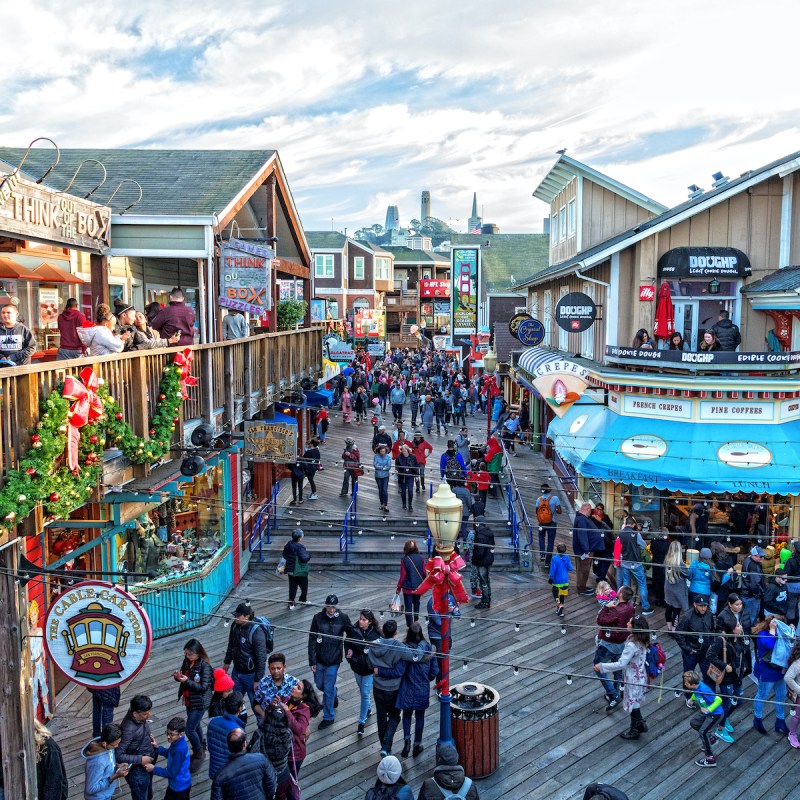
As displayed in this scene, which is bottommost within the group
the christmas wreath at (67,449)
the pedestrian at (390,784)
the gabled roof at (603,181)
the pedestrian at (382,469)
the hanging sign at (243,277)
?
the pedestrian at (390,784)

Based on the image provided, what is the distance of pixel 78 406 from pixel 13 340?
4.31ft

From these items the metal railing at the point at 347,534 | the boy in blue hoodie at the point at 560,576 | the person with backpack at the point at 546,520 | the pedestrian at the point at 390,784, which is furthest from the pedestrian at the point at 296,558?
the pedestrian at the point at 390,784

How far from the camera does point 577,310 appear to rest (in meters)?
19.3

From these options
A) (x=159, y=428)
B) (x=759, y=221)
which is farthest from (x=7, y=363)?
(x=759, y=221)

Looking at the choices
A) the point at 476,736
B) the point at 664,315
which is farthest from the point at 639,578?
the point at 476,736

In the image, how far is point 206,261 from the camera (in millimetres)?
15250

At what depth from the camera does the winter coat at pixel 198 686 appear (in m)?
9.11

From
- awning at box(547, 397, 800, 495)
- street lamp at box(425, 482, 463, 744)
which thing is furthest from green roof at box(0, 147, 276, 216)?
awning at box(547, 397, 800, 495)

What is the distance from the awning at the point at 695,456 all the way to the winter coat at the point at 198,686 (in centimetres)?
884

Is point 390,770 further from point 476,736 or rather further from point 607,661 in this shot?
point 607,661

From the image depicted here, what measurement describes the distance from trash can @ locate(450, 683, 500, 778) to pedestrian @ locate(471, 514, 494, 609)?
4.80 m

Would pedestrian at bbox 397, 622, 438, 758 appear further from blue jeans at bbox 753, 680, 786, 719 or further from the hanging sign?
the hanging sign

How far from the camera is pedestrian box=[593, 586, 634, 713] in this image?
1061 centimetres

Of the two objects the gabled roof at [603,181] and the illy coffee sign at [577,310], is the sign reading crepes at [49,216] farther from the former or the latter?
the gabled roof at [603,181]
